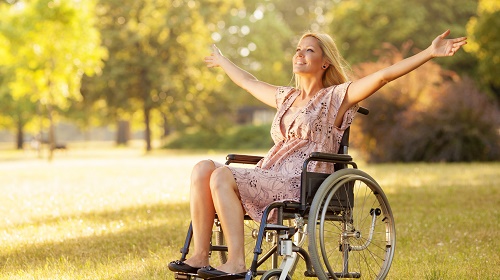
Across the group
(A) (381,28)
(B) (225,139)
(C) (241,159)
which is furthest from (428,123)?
(B) (225,139)

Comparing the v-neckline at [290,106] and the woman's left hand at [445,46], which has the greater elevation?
the woman's left hand at [445,46]

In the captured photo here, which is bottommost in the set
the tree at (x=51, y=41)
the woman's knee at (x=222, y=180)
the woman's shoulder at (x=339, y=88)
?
the woman's knee at (x=222, y=180)

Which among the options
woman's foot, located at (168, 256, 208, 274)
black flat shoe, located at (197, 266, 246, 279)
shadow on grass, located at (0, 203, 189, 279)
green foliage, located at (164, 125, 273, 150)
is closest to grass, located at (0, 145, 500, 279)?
shadow on grass, located at (0, 203, 189, 279)

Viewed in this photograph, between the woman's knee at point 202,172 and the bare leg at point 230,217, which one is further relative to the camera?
the woman's knee at point 202,172

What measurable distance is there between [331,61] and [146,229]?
3.09 meters

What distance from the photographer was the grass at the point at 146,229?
5.55 meters

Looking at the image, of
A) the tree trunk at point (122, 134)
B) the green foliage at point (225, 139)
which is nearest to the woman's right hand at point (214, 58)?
the green foliage at point (225, 139)

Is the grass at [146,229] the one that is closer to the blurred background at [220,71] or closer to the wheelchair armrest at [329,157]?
the wheelchair armrest at [329,157]

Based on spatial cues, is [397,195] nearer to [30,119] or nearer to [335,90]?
[335,90]

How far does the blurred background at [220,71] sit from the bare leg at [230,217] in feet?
51.6

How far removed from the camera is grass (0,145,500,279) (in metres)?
5.55

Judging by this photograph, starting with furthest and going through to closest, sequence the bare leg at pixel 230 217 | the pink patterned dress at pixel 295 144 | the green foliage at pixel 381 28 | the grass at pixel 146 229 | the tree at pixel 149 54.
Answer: the tree at pixel 149 54, the green foliage at pixel 381 28, the grass at pixel 146 229, the pink patterned dress at pixel 295 144, the bare leg at pixel 230 217

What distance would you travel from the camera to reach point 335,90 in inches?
194

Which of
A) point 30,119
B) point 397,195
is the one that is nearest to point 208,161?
point 397,195
